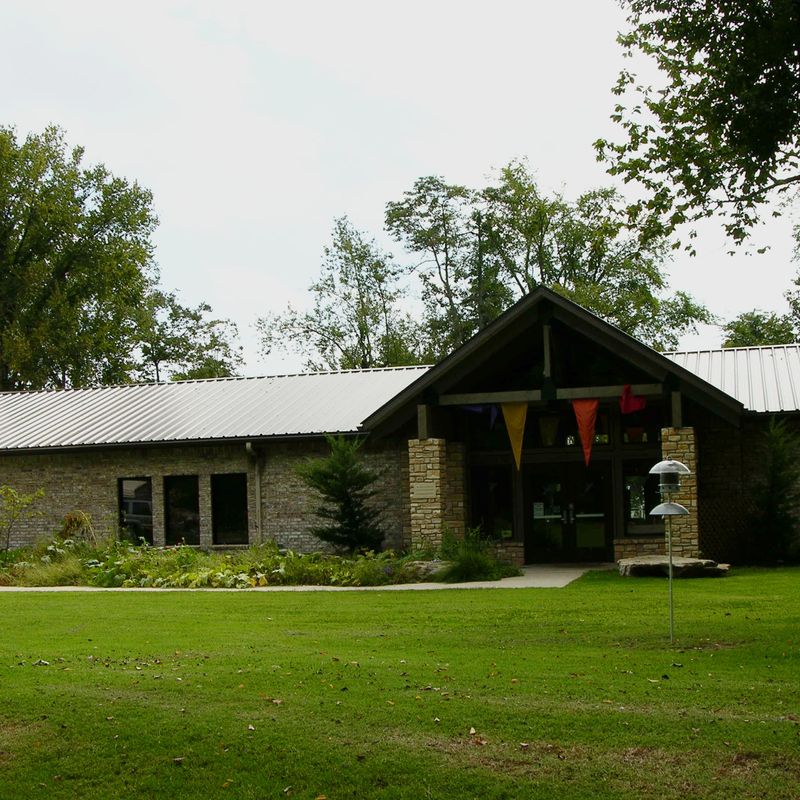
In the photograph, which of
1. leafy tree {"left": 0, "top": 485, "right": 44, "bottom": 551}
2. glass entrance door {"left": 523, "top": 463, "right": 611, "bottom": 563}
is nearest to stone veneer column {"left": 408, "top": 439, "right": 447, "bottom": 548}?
glass entrance door {"left": 523, "top": 463, "right": 611, "bottom": 563}

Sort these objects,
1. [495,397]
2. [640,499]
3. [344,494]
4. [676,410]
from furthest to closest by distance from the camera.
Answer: [640,499] < [344,494] < [495,397] < [676,410]

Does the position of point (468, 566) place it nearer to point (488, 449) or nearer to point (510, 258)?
point (488, 449)

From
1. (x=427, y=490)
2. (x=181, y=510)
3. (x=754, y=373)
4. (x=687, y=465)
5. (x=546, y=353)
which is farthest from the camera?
(x=181, y=510)

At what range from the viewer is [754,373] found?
79.2ft

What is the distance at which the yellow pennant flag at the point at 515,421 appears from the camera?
71.4 feet

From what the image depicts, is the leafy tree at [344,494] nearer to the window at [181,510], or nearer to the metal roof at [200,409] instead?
the metal roof at [200,409]

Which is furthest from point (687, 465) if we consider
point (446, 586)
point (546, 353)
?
point (446, 586)

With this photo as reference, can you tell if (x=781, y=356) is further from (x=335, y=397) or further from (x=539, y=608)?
(x=539, y=608)

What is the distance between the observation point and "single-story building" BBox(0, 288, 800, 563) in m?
21.3

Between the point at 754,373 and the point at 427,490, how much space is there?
7.75 meters

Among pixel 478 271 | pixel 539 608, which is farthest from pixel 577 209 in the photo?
pixel 539 608

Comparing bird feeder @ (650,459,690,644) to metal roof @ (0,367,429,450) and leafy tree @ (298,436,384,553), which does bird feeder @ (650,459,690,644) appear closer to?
leafy tree @ (298,436,384,553)

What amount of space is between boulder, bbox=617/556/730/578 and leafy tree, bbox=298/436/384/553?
5316 mm

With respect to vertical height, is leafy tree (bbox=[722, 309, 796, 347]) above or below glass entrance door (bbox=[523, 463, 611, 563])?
above
